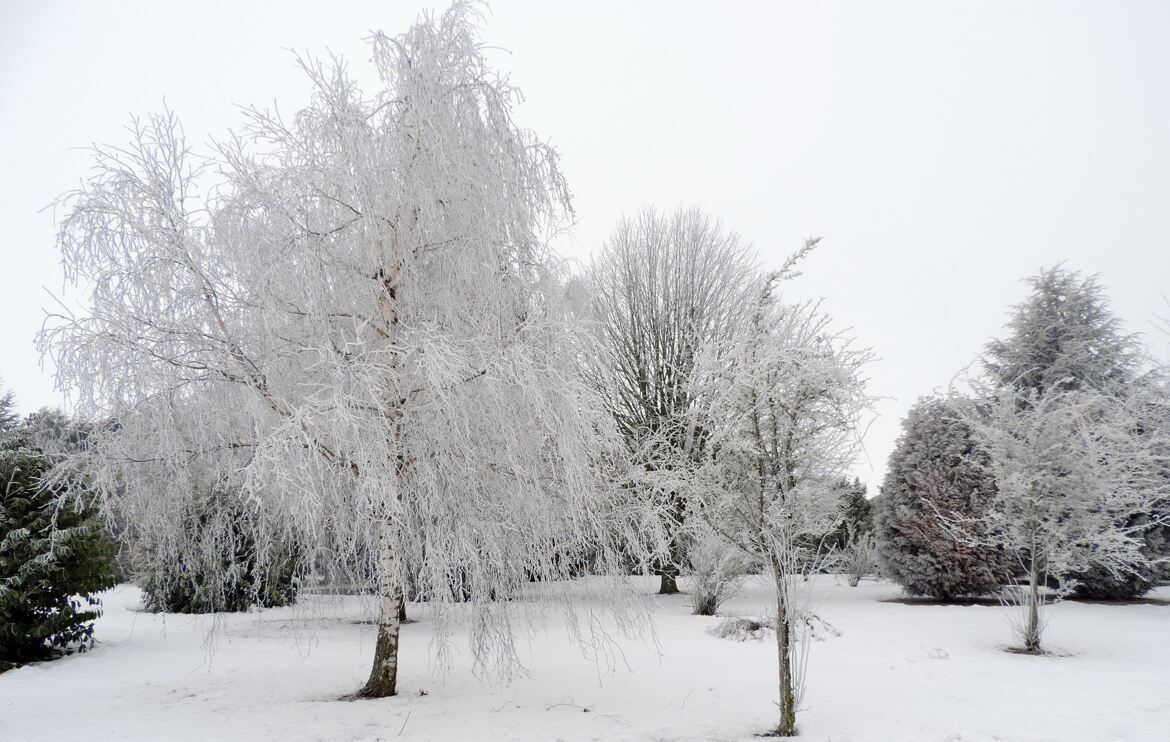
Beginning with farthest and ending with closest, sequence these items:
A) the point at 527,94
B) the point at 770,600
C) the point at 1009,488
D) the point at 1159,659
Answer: the point at 770,600
the point at 1009,488
the point at 1159,659
the point at 527,94

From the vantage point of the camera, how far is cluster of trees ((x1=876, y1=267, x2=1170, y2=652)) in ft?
28.8

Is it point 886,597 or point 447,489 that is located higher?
point 447,489

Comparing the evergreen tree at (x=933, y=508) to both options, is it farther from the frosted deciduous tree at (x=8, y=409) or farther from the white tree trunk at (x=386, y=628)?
the frosted deciduous tree at (x=8, y=409)

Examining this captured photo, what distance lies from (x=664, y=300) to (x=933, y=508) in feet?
21.8

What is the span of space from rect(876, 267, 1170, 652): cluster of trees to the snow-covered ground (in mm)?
1561

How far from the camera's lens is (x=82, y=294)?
5227mm

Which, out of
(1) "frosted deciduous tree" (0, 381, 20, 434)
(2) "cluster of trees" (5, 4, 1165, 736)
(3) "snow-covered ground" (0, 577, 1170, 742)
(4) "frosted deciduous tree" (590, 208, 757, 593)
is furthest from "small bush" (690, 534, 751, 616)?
(1) "frosted deciduous tree" (0, 381, 20, 434)

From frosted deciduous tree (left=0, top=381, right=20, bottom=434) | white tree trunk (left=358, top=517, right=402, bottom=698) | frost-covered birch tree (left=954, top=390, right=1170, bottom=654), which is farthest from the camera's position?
frosted deciduous tree (left=0, top=381, right=20, bottom=434)

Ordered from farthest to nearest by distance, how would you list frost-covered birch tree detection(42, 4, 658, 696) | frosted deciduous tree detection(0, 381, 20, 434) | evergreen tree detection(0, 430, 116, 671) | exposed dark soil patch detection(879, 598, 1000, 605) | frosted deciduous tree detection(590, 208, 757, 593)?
frosted deciduous tree detection(0, 381, 20, 434) → frosted deciduous tree detection(590, 208, 757, 593) → exposed dark soil patch detection(879, 598, 1000, 605) → evergreen tree detection(0, 430, 116, 671) → frost-covered birch tree detection(42, 4, 658, 696)

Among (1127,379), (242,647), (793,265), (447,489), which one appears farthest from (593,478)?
(1127,379)

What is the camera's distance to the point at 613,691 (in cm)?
655

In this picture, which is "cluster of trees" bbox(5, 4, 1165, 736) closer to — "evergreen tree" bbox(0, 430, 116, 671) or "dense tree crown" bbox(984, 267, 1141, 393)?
"evergreen tree" bbox(0, 430, 116, 671)

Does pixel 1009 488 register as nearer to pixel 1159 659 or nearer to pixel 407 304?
pixel 1159 659

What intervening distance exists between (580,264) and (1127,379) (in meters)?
15.9
